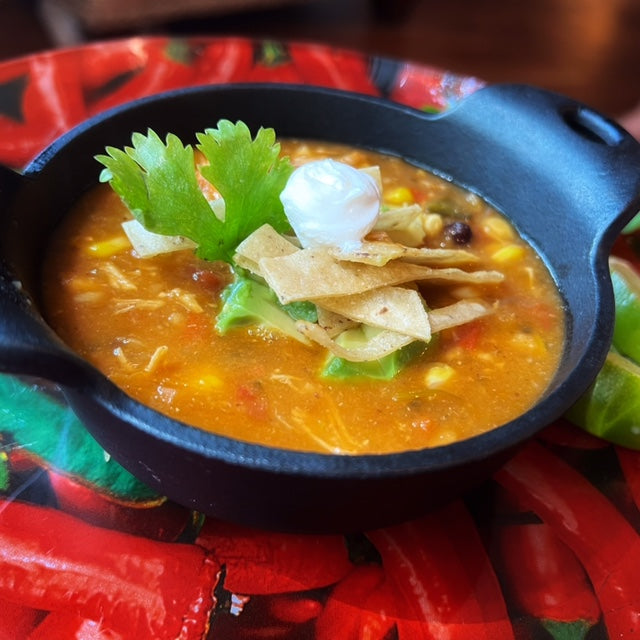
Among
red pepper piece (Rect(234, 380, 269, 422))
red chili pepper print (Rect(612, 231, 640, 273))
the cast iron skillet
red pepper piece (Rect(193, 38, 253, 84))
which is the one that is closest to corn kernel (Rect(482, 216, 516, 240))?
the cast iron skillet

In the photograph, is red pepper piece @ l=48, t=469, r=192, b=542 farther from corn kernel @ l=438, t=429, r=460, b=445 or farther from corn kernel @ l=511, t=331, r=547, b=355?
corn kernel @ l=511, t=331, r=547, b=355

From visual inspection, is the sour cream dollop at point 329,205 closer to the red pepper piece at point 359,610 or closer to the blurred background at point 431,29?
the red pepper piece at point 359,610

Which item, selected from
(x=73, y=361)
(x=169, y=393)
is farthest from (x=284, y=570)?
(x=73, y=361)

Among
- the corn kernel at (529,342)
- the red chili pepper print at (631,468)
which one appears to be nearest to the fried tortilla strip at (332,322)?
the corn kernel at (529,342)

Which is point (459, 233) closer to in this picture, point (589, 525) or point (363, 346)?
point (363, 346)

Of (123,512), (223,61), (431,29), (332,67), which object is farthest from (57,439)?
(431,29)

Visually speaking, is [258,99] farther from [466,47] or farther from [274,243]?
[466,47]
